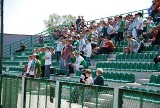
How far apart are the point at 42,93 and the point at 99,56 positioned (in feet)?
27.3

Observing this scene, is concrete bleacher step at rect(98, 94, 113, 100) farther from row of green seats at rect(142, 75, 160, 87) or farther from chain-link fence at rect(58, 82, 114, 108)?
row of green seats at rect(142, 75, 160, 87)

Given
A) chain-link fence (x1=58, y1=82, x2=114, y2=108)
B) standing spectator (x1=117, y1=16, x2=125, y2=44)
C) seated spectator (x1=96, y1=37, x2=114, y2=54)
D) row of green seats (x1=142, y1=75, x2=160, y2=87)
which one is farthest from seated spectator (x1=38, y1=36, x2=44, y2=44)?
chain-link fence (x1=58, y1=82, x2=114, y2=108)

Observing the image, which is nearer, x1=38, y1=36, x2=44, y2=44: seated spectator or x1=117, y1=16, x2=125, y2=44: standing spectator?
x1=117, y1=16, x2=125, y2=44: standing spectator

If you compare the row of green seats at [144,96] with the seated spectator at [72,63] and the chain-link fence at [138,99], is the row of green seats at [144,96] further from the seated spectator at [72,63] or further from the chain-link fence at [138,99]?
the seated spectator at [72,63]

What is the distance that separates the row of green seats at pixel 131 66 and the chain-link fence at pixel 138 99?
6.59 m

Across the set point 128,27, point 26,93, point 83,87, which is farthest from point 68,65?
point 83,87

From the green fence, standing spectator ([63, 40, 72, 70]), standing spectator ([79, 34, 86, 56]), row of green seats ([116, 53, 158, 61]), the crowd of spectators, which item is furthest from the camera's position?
standing spectator ([79, 34, 86, 56])

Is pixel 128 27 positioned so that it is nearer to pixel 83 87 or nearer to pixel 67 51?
pixel 67 51

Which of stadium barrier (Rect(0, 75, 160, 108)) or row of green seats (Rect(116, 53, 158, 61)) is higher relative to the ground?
row of green seats (Rect(116, 53, 158, 61))

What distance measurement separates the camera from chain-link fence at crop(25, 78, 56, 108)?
7604mm

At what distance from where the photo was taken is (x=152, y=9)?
622 inches

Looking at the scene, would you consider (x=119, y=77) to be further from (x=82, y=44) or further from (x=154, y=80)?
(x=82, y=44)

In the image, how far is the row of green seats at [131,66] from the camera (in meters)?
12.0

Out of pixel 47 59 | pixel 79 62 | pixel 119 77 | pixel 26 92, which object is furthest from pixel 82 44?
pixel 26 92
